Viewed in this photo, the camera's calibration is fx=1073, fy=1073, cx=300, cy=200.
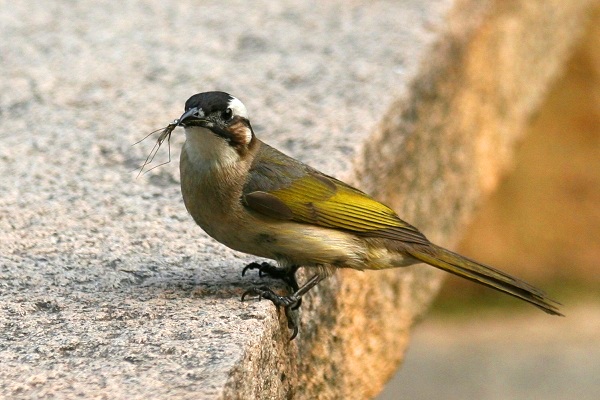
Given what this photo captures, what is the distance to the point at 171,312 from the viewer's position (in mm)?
2875

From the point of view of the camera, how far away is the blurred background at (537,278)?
21.4 feet

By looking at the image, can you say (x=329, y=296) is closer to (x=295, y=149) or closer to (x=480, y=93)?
(x=295, y=149)

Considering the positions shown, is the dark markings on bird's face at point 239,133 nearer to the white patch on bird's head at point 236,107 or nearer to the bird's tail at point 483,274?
the white patch on bird's head at point 236,107

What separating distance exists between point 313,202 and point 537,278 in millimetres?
4178

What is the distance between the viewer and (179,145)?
429 cm

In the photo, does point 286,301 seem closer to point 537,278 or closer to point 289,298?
point 289,298

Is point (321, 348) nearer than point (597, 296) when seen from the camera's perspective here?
Yes

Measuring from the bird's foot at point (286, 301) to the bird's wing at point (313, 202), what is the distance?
24 cm

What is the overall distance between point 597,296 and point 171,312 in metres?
4.76

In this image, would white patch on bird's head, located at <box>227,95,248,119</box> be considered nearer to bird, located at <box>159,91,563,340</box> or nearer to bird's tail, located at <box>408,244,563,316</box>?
bird, located at <box>159,91,563,340</box>

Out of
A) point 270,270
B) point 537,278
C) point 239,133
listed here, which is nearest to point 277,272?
point 270,270

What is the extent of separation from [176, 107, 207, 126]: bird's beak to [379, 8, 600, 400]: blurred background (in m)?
3.82

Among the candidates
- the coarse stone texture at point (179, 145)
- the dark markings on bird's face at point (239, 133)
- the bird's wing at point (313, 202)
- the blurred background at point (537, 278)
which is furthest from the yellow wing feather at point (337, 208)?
the blurred background at point (537, 278)

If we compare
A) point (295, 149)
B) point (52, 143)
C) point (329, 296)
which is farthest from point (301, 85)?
point (329, 296)
